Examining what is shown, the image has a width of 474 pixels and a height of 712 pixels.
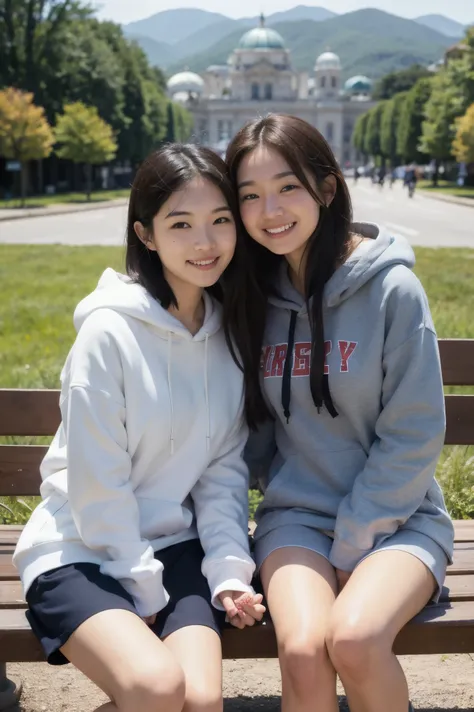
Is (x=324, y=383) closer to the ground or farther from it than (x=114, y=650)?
farther from it

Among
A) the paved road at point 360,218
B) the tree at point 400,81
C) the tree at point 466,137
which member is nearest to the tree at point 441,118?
the tree at point 466,137

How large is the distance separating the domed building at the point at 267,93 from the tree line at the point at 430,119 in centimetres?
1532

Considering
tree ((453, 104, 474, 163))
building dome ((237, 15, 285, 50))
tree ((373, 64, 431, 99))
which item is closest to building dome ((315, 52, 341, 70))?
building dome ((237, 15, 285, 50))

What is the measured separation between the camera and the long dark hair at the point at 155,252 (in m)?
3.08

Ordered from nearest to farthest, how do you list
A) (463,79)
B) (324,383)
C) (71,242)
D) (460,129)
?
(324,383) < (71,242) < (460,129) < (463,79)

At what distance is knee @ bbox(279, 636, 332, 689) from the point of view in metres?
2.64

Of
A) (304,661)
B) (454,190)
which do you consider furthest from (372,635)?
(454,190)

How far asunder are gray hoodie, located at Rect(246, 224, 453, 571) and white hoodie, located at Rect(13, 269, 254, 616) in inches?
7.0

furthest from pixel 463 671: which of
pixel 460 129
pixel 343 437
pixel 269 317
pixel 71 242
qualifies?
pixel 460 129

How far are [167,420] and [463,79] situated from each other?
1888 inches

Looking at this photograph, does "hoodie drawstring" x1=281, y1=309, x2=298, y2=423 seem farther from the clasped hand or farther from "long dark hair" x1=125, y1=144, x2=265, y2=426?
the clasped hand

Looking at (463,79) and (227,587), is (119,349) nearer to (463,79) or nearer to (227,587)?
(227,587)

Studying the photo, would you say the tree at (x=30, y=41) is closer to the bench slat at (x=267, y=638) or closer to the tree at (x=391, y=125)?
the tree at (x=391, y=125)

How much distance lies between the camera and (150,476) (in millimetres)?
3029
